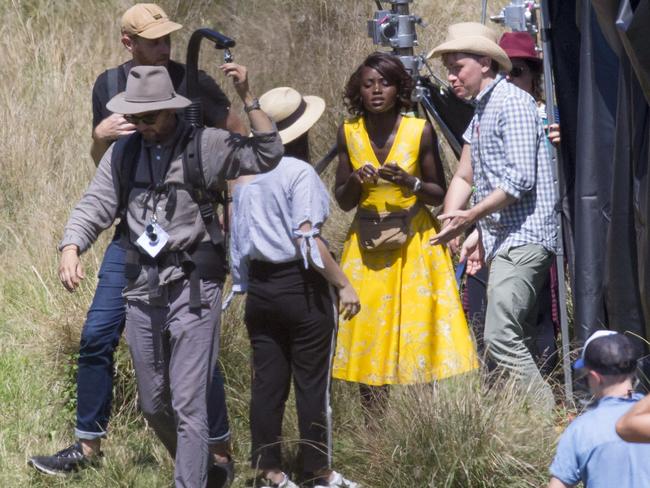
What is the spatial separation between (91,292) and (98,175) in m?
2.25

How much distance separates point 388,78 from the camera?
19.9 ft

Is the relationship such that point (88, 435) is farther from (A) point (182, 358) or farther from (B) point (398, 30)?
(B) point (398, 30)

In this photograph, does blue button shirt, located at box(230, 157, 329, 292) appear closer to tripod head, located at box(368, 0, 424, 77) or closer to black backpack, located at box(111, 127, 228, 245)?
black backpack, located at box(111, 127, 228, 245)

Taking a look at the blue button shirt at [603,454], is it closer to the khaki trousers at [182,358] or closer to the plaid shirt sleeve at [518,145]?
the khaki trousers at [182,358]

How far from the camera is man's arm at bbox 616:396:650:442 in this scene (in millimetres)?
3184

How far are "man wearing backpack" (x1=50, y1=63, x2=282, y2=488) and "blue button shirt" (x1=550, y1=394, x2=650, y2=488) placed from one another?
1798 millimetres

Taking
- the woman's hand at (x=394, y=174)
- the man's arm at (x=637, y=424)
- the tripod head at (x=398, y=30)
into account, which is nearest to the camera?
the man's arm at (x=637, y=424)

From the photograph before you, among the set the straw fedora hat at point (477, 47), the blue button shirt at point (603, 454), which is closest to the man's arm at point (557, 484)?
the blue button shirt at point (603, 454)

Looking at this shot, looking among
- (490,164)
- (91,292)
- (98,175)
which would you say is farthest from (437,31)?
(98,175)

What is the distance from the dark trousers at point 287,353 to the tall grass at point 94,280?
0.71 ft

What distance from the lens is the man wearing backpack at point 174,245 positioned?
511 centimetres

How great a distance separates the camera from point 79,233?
5191 mm

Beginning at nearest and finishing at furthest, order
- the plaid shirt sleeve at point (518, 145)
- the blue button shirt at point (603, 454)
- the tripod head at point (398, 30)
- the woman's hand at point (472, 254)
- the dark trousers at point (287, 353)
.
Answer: the blue button shirt at point (603, 454) < the dark trousers at point (287, 353) < the plaid shirt sleeve at point (518, 145) < the woman's hand at point (472, 254) < the tripod head at point (398, 30)

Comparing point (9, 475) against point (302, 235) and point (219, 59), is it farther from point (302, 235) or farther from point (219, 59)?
point (219, 59)
